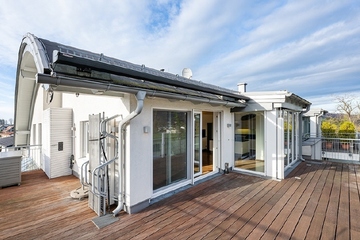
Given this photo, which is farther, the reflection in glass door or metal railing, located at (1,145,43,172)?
metal railing, located at (1,145,43,172)

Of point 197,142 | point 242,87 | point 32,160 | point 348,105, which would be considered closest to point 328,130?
point 348,105

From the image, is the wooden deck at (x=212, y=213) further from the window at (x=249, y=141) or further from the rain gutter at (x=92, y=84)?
the rain gutter at (x=92, y=84)

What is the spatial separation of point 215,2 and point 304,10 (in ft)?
10.8

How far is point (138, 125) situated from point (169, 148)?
1351mm

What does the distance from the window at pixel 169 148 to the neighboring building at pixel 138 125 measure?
3cm

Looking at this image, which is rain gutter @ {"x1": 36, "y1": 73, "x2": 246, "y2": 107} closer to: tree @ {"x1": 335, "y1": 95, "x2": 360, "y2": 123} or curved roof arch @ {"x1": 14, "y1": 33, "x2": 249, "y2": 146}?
curved roof arch @ {"x1": 14, "y1": 33, "x2": 249, "y2": 146}

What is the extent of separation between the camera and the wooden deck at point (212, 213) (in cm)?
300

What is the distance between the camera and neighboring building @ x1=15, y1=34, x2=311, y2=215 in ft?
9.83

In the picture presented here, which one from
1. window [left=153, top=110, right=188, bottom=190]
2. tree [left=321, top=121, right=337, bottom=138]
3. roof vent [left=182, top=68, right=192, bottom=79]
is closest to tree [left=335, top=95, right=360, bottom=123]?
tree [left=321, top=121, right=337, bottom=138]

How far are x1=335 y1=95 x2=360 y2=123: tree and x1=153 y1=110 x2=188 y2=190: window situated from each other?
80.4ft

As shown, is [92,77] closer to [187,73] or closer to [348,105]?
[187,73]

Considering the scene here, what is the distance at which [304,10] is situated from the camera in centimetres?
623

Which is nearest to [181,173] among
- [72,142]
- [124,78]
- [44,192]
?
[124,78]

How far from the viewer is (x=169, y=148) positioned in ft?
15.8
